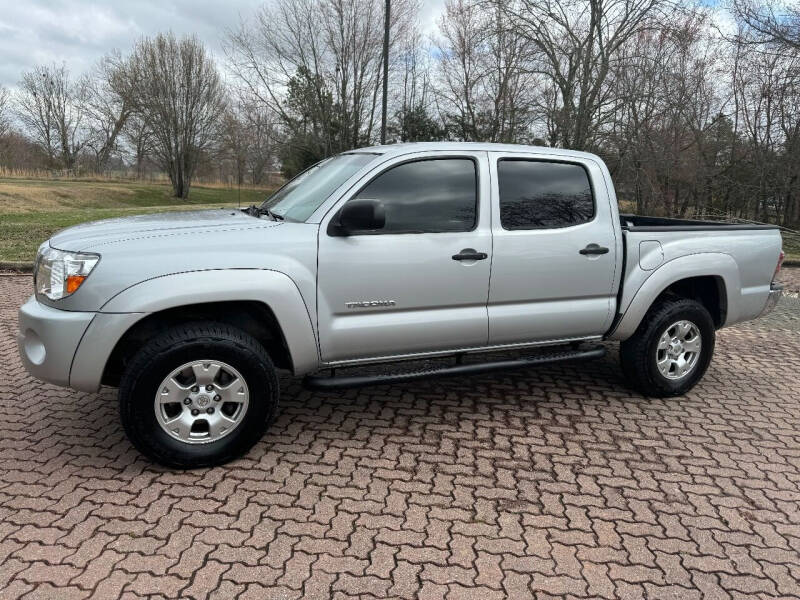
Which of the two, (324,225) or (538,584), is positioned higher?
(324,225)

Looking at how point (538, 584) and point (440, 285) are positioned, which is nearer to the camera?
point (538, 584)

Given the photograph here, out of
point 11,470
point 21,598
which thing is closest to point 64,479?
point 11,470

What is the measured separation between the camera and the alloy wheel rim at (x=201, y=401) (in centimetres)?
318

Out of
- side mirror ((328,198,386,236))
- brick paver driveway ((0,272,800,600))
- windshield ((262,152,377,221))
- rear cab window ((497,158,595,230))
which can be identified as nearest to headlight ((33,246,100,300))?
brick paver driveway ((0,272,800,600))

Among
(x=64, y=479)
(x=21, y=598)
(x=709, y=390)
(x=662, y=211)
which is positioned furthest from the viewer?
(x=662, y=211)

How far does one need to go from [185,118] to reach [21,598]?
124 ft

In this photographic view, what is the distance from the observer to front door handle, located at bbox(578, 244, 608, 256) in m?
4.04

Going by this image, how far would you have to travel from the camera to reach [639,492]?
3.24 meters

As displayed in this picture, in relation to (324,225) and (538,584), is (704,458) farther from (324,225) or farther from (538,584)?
(324,225)

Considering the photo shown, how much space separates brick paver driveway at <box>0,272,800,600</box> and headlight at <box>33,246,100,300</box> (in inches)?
40.5

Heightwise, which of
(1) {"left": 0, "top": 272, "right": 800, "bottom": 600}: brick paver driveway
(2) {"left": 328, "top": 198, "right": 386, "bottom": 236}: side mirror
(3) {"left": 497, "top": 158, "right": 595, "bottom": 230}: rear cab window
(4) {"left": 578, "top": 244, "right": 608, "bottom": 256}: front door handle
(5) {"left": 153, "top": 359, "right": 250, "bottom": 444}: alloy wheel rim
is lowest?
(1) {"left": 0, "top": 272, "right": 800, "bottom": 600}: brick paver driveway

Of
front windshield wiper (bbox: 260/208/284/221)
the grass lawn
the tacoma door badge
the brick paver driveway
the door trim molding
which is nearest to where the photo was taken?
the brick paver driveway

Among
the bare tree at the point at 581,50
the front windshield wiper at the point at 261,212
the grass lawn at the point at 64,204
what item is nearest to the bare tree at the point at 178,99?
the grass lawn at the point at 64,204

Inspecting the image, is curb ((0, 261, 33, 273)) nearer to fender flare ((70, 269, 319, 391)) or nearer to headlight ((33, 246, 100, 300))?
headlight ((33, 246, 100, 300))
